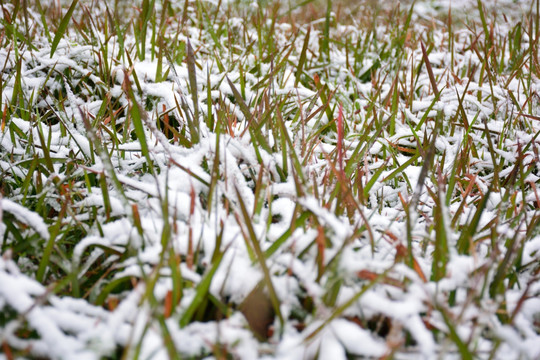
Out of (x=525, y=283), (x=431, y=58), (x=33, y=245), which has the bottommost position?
(x=525, y=283)

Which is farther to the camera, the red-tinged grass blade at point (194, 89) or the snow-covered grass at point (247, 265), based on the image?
the red-tinged grass blade at point (194, 89)

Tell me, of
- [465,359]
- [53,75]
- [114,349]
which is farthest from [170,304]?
[53,75]

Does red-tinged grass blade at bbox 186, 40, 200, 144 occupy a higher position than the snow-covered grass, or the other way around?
red-tinged grass blade at bbox 186, 40, 200, 144

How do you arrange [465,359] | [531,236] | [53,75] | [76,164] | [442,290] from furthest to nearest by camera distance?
[53,75], [76,164], [531,236], [442,290], [465,359]

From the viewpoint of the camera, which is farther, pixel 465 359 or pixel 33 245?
pixel 33 245

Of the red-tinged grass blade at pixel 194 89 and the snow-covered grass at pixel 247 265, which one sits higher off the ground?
the red-tinged grass blade at pixel 194 89

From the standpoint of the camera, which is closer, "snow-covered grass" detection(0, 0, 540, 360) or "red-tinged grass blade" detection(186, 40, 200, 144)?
"snow-covered grass" detection(0, 0, 540, 360)

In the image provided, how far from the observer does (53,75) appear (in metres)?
1.33

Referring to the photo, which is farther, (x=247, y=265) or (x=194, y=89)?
(x=194, y=89)

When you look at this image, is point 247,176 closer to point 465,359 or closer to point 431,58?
point 465,359

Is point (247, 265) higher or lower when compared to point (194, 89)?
lower

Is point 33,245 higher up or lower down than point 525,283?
higher up

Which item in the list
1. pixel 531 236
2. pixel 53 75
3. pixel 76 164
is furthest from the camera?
pixel 53 75

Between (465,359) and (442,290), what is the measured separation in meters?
0.12
